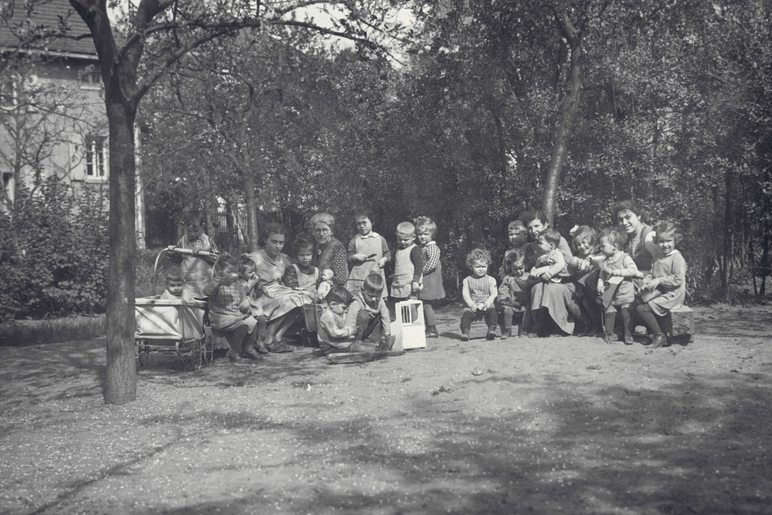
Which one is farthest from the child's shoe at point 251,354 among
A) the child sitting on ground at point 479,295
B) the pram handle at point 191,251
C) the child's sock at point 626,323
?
the child's sock at point 626,323

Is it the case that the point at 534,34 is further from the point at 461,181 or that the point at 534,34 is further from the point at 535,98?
the point at 461,181

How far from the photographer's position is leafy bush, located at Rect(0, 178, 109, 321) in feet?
55.1

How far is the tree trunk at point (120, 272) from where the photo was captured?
8391 mm

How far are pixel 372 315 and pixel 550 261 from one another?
2.34m

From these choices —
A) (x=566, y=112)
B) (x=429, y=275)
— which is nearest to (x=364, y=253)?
(x=429, y=275)

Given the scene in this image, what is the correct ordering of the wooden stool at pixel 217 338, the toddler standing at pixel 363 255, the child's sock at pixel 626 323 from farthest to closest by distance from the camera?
the toddler standing at pixel 363 255 < the wooden stool at pixel 217 338 < the child's sock at pixel 626 323

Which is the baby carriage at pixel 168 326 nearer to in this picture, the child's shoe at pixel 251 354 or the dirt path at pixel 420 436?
the dirt path at pixel 420 436

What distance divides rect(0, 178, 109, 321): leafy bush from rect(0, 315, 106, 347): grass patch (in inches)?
55.1

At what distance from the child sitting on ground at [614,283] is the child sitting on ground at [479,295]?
1.46 m

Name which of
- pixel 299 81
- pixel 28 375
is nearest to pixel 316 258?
pixel 299 81

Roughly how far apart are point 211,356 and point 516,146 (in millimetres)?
7542

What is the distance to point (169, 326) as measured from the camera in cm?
984

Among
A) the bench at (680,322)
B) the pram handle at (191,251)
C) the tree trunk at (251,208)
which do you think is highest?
the tree trunk at (251,208)

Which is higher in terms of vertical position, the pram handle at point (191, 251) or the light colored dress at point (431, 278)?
the pram handle at point (191, 251)
